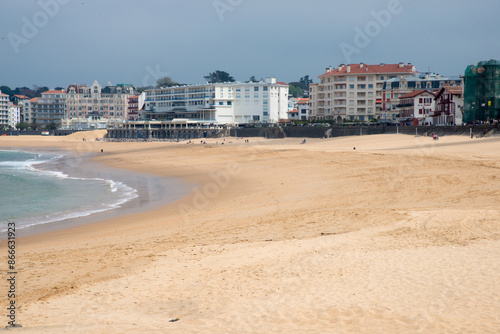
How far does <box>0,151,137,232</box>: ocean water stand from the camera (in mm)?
19359

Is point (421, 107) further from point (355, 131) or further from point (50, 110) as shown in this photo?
point (50, 110)

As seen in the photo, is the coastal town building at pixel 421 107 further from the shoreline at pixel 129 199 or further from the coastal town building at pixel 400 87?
the shoreline at pixel 129 199

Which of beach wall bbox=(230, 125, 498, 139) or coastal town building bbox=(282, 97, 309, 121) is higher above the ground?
coastal town building bbox=(282, 97, 309, 121)

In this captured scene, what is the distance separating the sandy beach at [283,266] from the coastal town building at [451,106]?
40.4 meters

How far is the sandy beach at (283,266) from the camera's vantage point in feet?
22.5

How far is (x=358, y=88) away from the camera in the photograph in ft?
288

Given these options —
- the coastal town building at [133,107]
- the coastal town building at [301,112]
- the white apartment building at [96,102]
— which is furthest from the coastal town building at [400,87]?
the white apartment building at [96,102]

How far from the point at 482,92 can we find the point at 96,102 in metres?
111

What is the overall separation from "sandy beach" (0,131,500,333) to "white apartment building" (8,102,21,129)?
14152cm

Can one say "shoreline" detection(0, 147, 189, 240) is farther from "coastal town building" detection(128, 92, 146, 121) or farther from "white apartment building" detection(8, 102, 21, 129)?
"white apartment building" detection(8, 102, 21, 129)

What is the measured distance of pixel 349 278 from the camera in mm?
8539

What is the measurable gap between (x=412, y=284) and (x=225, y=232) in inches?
246

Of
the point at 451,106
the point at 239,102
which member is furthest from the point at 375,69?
the point at 451,106

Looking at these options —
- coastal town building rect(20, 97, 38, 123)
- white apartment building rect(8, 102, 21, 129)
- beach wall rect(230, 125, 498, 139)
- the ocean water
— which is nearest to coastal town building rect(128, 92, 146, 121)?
coastal town building rect(20, 97, 38, 123)
